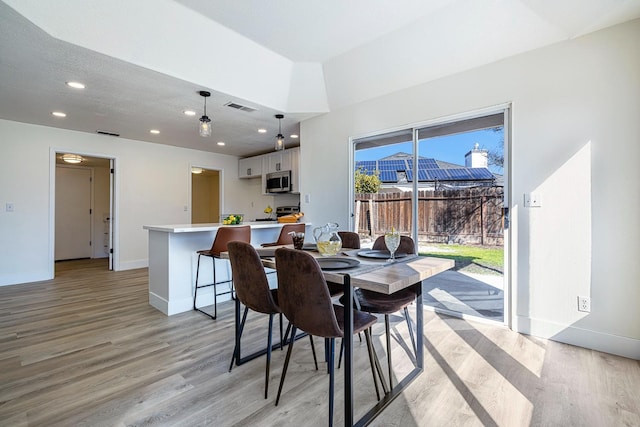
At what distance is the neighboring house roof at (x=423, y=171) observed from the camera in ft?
9.70

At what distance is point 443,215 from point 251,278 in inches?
85.6

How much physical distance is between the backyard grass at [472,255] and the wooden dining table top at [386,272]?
1361 millimetres

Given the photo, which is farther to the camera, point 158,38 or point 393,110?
point 393,110

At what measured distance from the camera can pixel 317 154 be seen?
166 inches

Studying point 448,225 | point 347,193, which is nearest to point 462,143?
point 448,225

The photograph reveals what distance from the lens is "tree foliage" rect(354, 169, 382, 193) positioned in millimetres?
3691

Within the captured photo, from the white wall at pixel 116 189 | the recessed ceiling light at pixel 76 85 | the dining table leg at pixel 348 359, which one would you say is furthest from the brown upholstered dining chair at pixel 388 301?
the white wall at pixel 116 189

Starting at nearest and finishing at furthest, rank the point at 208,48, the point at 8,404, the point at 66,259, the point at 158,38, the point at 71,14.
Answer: the point at 8,404
the point at 71,14
the point at 158,38
the point at 208,48
the point at 66,259

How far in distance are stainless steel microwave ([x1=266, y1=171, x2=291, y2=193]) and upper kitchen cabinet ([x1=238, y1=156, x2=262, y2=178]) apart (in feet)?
1.51

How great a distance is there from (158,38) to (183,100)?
100 centimetres

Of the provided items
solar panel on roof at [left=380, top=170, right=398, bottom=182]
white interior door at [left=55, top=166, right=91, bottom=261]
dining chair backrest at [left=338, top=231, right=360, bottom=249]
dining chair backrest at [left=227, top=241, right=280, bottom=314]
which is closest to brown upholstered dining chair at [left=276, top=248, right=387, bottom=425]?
dining chair backrest at [left=227, top=241, right=280, bottom=314]

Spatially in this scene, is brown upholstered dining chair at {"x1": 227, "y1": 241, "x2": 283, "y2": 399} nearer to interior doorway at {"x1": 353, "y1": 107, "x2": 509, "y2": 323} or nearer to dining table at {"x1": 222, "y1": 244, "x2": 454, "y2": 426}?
dining table at {"x1": 222, "y1": 244, "x2": 454, "y2": 426}

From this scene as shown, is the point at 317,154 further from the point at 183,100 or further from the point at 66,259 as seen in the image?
the point at 66,259

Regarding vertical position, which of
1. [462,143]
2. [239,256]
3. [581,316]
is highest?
[462,143]
